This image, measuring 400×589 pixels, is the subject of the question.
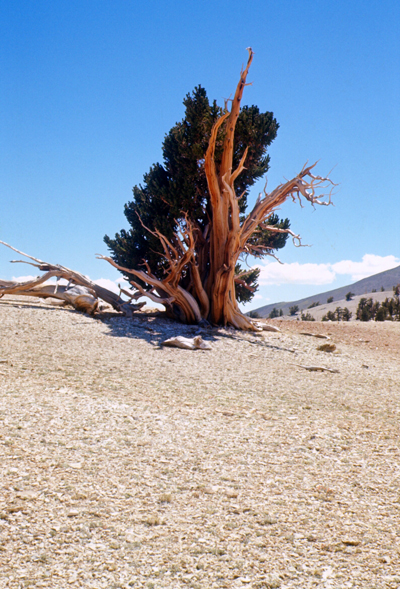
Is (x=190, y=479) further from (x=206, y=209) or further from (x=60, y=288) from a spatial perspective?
(x=206, y=209)

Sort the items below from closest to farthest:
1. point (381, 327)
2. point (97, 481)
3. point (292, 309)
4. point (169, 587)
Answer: point (169, 587) → point (97, 481) → point (381, 327) → point (292, 309)

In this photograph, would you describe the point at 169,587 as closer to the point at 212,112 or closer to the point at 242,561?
the point at 242,561

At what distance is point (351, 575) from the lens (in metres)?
2.27

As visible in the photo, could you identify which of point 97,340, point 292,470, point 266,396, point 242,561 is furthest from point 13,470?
point 97,340

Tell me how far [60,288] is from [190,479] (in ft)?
32.3

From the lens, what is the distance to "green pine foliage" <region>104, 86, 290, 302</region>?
1255 centimetres

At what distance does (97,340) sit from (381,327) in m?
11.0

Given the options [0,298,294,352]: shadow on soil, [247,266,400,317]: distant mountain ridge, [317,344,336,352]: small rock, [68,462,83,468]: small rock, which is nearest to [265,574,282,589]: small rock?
[68,462,83,468]: small rock

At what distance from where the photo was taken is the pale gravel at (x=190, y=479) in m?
2.28

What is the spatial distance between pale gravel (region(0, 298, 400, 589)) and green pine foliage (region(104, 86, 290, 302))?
7157 mm

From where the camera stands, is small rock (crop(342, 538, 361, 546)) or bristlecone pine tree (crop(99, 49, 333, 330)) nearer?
small rock (crop(342, 538, 361, 546))

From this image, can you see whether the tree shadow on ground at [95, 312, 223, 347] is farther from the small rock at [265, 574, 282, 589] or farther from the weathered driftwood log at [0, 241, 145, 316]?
the small rock at [265, 574, 282, 589]

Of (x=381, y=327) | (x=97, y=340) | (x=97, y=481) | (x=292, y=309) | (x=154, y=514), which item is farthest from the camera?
(x=292, y=309)

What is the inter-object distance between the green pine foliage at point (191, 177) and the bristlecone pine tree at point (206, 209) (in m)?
0.03
